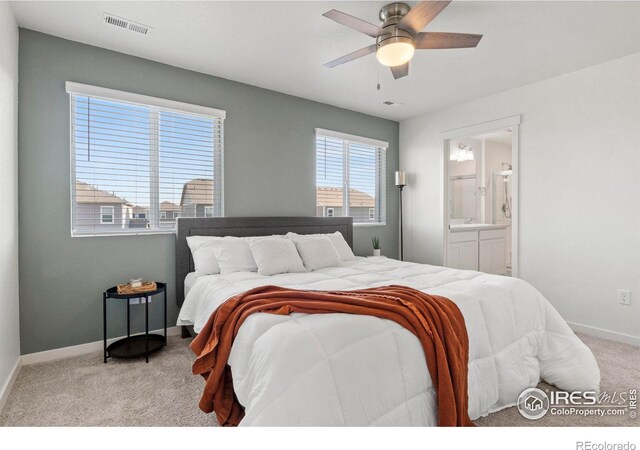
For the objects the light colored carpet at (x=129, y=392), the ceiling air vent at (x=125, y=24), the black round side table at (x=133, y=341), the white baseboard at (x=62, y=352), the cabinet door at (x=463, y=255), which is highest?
the ceiling air vent at (x=125, y=24)

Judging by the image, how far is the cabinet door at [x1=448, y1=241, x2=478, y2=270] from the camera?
192 inches

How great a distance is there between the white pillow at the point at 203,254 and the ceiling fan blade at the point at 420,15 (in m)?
2.29

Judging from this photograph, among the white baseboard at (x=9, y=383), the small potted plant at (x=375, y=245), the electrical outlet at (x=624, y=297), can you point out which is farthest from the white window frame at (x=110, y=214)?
the electrical outlet at (x=624, y=297)

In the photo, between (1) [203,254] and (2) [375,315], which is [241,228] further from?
(2) [375,315]

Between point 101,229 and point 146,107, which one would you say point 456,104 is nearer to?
point 146,107

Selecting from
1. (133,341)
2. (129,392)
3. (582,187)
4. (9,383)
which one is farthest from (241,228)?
(582,187)

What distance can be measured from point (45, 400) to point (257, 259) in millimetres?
1644

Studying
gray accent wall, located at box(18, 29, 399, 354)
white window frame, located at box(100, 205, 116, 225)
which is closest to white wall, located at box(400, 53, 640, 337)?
gray accent wall, located at box(18, 29, 399, 354)

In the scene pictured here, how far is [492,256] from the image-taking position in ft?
19.1

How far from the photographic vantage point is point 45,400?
6.92ft

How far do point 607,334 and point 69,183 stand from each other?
5.04 m

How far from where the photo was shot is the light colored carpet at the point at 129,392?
190 centimetres

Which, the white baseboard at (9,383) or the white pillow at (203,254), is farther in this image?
the white pillow at (203,254)

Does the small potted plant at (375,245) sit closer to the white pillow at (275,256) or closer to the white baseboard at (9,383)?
the white pillow at (275,256)
